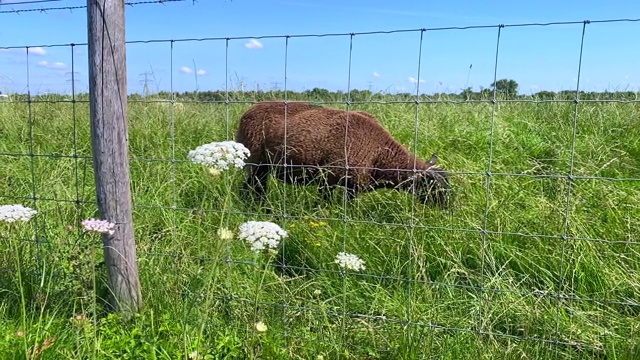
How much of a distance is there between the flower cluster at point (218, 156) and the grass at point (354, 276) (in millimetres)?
149

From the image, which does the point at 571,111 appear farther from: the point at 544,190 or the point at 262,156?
the point at 262,156

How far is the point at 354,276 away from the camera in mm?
3451

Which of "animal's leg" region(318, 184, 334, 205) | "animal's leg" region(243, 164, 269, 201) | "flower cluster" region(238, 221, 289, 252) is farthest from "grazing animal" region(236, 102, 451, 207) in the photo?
"flower cluster" region(238, 221, 289, 252)

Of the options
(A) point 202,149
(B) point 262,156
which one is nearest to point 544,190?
(B) point 262,156

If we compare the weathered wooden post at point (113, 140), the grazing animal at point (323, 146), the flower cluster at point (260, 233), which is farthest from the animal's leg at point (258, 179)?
the flower cluster at point (260, 233)

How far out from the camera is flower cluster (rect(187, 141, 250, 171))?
217cm

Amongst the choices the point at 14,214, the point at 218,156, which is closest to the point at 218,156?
the point at 218,156

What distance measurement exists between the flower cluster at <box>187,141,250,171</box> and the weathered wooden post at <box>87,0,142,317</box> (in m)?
0.89

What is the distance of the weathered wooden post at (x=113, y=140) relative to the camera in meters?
2.81

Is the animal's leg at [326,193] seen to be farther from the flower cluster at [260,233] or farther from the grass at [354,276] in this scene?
the flower cluster at [260,233]

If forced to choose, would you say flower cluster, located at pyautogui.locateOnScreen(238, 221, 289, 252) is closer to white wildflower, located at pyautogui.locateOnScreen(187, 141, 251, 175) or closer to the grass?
the grass

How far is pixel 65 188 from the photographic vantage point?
4699 millimetres

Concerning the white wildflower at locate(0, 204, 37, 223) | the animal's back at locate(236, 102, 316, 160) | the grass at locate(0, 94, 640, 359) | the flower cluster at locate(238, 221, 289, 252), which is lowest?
the grass at locate(0, 94, 640, 359)

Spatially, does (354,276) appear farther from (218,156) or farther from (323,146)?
(323,146)
